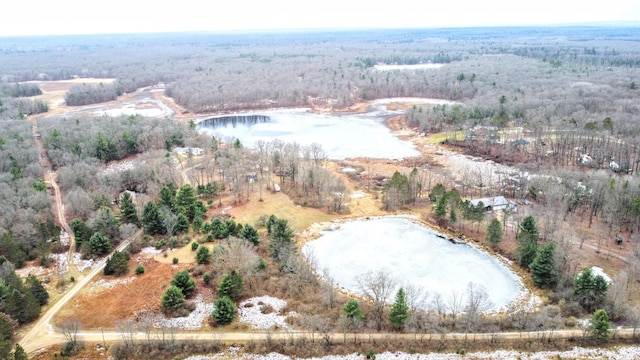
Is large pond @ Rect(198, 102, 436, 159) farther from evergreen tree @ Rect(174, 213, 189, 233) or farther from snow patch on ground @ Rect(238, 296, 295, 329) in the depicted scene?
snow patch on ground @ Rect(238, 296, 295, 329)

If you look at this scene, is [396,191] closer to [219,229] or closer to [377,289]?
[377,289]

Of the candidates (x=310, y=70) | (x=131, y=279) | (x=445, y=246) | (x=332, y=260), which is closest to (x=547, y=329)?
(x=445, y=246)

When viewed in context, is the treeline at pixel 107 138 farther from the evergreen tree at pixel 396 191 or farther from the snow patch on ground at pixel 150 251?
the evergreen tree at pixel 396 191

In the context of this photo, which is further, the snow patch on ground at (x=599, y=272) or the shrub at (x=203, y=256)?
the shrub at (x=203, y=256)

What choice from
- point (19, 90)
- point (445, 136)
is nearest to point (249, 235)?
point (445, 136)

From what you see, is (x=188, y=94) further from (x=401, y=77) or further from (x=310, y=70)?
(x=401, y=77)

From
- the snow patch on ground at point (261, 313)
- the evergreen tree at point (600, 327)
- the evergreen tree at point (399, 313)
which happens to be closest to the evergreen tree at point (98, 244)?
the snow patch on ground at point (261, 313)
